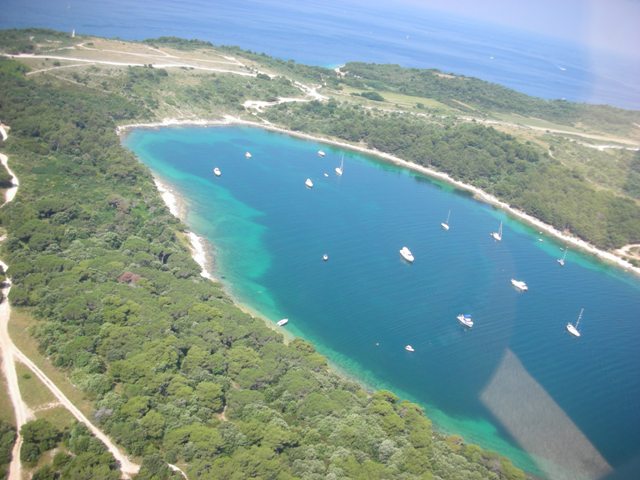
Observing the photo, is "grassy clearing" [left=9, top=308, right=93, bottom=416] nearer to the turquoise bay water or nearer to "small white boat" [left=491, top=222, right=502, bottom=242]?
the turquoise bay water

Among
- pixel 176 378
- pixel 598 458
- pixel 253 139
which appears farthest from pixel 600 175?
pixel 176 378

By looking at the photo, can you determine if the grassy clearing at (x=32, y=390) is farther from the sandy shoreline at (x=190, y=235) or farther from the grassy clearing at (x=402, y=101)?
the grassy clearing at (x=402, y=101)

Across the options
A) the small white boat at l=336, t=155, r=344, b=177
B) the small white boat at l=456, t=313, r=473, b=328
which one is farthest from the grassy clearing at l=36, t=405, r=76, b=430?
the small white boat at l=336, t=155, r=344, b=177

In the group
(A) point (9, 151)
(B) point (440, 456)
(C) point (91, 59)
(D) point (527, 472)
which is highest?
(C) point (91, 59)

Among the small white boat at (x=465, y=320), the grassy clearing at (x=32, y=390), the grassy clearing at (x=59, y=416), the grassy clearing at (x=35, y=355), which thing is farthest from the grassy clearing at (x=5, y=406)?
the small white boat at (x=465, y=320)

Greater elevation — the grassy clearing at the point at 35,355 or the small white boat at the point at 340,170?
the small white boat at the point at 340,170

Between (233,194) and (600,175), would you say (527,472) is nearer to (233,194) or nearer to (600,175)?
(233,194)

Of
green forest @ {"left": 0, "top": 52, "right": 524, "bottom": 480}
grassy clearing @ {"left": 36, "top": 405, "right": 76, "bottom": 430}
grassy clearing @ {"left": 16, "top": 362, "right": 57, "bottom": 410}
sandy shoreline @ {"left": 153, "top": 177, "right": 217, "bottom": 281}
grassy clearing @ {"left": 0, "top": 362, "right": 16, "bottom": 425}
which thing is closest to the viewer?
green forest @ {"left": 0, "top": 52, "right": 524, "bottom": 480}
